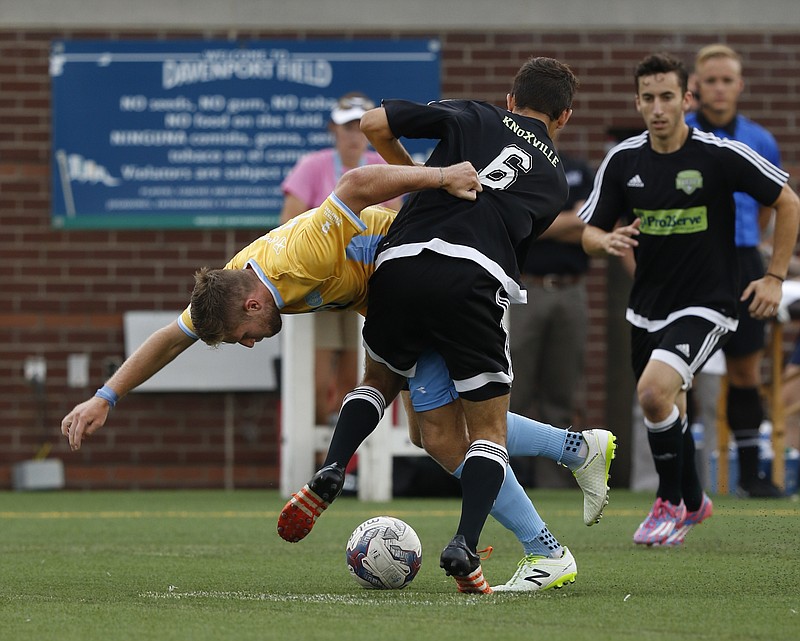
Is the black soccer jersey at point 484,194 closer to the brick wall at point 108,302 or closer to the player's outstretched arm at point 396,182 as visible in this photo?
the player's outstretched arm at point 396,182

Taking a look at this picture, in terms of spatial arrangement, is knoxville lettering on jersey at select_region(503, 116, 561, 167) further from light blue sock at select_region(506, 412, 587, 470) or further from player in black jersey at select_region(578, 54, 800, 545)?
player in black jersey at select_region(578, 54, 800, 545)

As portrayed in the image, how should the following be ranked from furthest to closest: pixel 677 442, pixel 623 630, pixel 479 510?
pixel 677 442 → pixel 479 510 → pixel 623 630

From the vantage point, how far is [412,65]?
11625mm

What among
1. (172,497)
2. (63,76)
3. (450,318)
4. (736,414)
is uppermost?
(63,76)

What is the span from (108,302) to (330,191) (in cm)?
296

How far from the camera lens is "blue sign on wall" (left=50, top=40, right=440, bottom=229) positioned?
11.6m

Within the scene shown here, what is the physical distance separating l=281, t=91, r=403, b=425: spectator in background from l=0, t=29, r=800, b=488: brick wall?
176 centimetres

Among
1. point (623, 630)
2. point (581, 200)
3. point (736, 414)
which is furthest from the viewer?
point (581, 200)

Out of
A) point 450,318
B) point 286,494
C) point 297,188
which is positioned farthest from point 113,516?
point 450,318

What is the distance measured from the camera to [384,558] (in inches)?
187

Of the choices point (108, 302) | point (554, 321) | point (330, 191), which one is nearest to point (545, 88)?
point (330, 191)

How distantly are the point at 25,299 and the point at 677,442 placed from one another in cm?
666

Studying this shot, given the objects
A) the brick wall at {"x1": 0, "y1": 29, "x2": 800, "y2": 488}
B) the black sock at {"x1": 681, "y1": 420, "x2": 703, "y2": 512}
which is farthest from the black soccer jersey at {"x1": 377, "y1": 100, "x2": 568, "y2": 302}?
the brick wall at {"x1": 0, "y1": 29, "x2": 800, "y2": 488}

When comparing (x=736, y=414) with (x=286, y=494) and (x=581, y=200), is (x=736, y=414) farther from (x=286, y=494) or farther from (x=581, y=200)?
(x=286, y=494)
